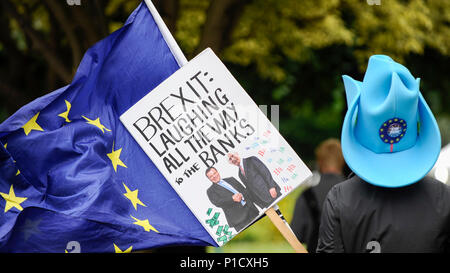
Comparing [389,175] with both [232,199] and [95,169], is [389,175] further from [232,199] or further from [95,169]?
[95,169]

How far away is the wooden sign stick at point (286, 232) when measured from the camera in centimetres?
341

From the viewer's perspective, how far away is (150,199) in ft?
12.0

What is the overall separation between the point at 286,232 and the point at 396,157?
2.65 ft

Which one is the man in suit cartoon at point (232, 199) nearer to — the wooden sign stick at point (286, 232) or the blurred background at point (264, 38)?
the wooden sign stick at point (286, 232)

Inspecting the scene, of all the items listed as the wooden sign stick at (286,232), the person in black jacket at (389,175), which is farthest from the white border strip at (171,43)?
the person in black jacket at (389,175)

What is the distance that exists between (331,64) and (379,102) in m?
9.07

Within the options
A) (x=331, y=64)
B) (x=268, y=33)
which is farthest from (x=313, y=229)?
(x=331, y=64)

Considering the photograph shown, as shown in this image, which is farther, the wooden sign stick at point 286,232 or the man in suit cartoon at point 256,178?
the man in suit cartoon at point 256,178

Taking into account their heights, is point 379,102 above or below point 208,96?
below

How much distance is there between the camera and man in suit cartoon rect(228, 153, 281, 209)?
360 centimetres

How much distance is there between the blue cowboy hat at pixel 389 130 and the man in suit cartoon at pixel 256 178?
0.77 m

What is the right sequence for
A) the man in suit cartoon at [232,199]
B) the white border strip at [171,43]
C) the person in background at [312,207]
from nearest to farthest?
the man in suit cartoon at [232,199] < the white border strip at [171,43] < the person in background at [312,207]

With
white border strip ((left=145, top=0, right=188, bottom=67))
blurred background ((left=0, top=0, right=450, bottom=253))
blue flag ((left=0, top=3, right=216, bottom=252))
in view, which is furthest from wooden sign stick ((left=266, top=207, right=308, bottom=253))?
blurred background ((left=0, top=0, right=450, bottom=253))
